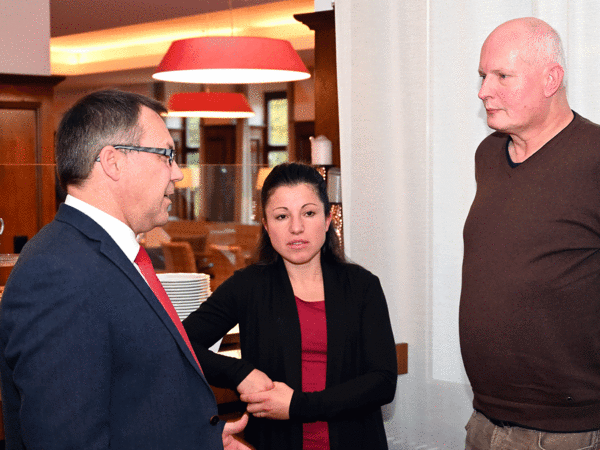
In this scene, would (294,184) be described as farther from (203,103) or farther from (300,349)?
(203,103)

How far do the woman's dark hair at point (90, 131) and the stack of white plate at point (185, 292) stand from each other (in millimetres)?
1029

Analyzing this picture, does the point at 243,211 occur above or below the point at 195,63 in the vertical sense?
below

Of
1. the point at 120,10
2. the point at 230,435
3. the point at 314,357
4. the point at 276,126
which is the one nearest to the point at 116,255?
the point at 230,435

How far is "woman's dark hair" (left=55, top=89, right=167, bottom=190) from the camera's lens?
112cm

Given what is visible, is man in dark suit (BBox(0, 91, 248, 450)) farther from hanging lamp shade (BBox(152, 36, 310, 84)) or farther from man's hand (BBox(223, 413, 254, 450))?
hanging lamp shade (BBox(152, 36, 310, 84))

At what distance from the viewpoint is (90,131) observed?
1.13m

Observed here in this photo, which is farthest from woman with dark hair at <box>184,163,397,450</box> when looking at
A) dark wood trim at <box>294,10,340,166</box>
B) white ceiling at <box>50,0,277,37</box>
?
white ceiling at <box>50,0,277,37</box>

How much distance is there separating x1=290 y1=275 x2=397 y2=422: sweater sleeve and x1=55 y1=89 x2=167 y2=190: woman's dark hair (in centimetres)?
80

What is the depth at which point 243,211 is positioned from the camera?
544 cm

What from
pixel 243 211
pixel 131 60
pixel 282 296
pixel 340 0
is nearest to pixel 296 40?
pixel 131 60

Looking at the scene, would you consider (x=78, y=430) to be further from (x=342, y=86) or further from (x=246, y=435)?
(x=342, y=86)

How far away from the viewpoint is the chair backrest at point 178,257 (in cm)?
612

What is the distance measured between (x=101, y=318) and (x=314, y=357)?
2.73 ft

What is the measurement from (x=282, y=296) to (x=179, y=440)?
2.33 ft
